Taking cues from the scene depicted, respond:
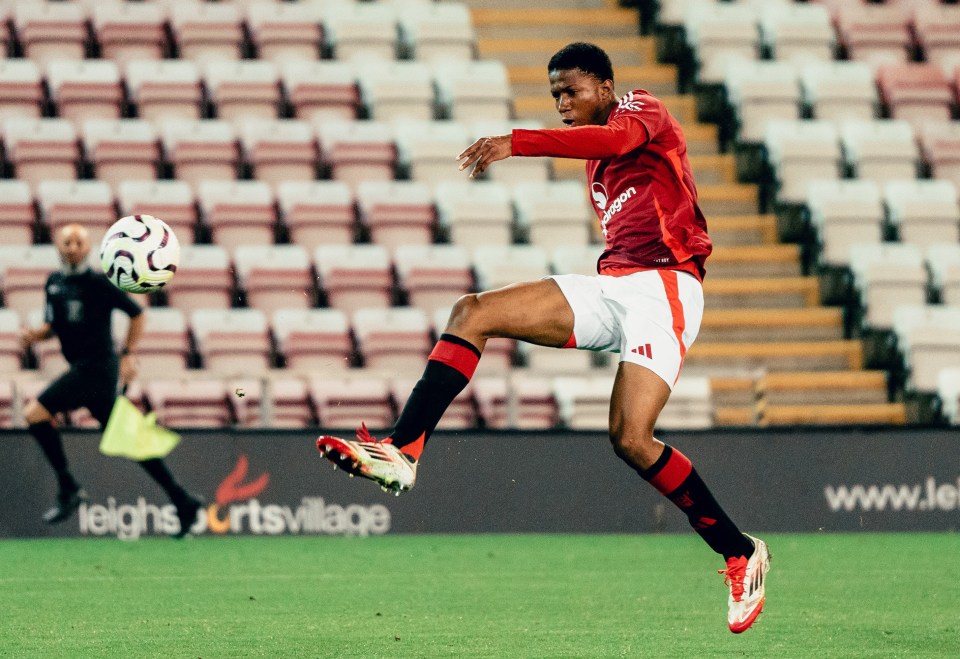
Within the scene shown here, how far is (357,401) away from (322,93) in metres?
4.13

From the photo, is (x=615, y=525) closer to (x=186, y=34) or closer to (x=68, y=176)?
(x=68, y=176)

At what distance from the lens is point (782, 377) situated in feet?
41.6

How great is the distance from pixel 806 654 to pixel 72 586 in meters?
3.76

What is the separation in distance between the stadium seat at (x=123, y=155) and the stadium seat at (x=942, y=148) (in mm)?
7096

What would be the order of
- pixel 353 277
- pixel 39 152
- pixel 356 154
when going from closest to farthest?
pixel 353 277
pixel 39 152
pixel 356 154

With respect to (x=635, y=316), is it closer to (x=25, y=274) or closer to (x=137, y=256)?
(x=137, y=256)

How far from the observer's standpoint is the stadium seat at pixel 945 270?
42.0 ft

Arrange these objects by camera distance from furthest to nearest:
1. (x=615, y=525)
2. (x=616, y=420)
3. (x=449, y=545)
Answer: (x=615, y=525), (x=449, y=545), (x=616, y=420)

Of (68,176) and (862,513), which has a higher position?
(68,176)

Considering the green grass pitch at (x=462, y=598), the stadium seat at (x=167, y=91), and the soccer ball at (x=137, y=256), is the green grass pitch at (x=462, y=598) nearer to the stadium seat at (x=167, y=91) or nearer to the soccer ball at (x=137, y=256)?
the soccer ball at (x=137, y=256)

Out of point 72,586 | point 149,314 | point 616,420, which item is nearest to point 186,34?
point 149,314

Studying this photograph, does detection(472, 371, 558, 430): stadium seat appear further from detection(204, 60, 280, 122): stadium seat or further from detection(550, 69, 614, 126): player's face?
detection(550, 69, 614, 126): player's face

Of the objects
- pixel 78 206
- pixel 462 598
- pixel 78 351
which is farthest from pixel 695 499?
pixel 78 206

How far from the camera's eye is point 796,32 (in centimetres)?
1534
